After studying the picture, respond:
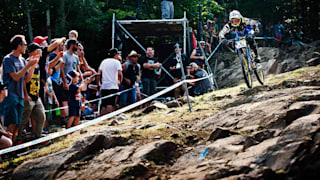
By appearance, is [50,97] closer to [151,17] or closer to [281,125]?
[281,125]

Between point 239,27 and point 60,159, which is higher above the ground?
point 239,27

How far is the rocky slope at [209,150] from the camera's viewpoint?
12.2 feet

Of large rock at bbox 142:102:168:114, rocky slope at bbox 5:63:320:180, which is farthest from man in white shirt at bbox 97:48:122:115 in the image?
rocky slope at bbox 5:63:320:180

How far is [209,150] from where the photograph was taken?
180 inches

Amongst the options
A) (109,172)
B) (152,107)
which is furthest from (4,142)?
(152,107)

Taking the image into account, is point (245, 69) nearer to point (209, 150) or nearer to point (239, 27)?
point (239, 27)

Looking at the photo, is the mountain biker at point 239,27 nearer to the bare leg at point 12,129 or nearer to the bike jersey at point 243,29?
the bike jersey at point 243,29

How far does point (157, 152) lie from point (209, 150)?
0.64 m

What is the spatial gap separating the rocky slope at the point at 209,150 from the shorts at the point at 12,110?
75cm

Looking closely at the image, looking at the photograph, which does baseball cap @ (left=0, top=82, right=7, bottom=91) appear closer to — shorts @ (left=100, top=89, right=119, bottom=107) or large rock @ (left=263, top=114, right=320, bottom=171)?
shorts @ (left=100, top=89, right=119, bottom=107)

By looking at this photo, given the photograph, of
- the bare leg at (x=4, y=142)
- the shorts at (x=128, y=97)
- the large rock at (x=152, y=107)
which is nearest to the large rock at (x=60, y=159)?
the bare leg at (x=4, y=142)

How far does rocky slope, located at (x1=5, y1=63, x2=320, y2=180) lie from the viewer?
12.2 feet

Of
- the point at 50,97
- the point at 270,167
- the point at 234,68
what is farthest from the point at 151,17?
the point at 270,167

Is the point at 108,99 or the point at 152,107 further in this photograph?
A: the point at 152,107
